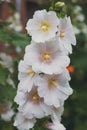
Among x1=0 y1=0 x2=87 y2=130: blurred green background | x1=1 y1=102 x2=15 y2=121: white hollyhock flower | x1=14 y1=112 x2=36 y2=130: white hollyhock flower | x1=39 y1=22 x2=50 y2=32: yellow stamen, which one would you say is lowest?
x1=14 y1=112 x2=36 y2=130: white hollyhock flower

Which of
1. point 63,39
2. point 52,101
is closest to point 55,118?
point 52,101

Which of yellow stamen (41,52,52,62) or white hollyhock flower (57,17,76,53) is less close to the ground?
white hollyhock flower (57,17,76,53)

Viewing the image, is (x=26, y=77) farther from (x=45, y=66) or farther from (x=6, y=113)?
(x=6, y=113)

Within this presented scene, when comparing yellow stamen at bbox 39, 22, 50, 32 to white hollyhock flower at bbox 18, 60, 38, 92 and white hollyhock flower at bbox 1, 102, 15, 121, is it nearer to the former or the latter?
white hollyhock flower at bbox 18, 60, 38, 92

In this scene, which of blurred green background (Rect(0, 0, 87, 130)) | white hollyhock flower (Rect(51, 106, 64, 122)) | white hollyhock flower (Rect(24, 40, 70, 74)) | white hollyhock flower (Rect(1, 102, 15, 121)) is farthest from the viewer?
blurred green background (Rect(0, 0, 87, 130))

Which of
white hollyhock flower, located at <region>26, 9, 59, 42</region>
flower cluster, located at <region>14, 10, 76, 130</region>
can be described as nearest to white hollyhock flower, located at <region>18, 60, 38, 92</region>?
flower cluster, located at <region>14, 10, 76, 130</region>

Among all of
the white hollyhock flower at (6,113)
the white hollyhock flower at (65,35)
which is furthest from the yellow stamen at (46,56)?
the white hollyhock flower at (6,113)

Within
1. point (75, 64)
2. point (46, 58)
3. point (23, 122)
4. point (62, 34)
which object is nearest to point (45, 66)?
point (46, 58)

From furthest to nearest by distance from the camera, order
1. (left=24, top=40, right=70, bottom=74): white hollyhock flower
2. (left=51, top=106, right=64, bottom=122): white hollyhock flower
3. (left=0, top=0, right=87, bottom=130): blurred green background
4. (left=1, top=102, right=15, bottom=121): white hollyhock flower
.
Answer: (left=0, top=0, right=87, bottom=130): blurred green background → (left=1, top=102, right=15, bottom=121): white hollyhock flower → (left=51, top=106, right=64, bottom=122): white hollyhock flower → (left=24, top=40, right=70, bottom=74): white hollyhock flower
